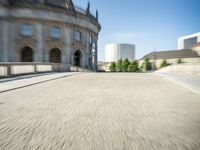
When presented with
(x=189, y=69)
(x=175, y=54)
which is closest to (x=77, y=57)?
(x=189, y=69)

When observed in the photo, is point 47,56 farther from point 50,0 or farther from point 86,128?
point 86,128

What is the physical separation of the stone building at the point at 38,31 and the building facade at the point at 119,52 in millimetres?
119516

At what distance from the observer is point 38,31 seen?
30.2 metres

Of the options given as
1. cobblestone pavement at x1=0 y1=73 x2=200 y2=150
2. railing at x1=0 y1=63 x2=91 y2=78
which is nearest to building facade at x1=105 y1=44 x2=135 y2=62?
railing at x1=0 y1=63 x2=91 y2=78

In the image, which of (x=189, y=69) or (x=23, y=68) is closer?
(x=23, y=68)

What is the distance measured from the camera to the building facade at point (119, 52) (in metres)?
153

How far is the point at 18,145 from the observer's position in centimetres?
200

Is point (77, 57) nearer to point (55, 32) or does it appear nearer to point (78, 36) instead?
point (78, 36)

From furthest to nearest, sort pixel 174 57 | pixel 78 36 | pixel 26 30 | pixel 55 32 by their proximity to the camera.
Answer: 1. pixel 174 57
2. pixel 78 36
3. pixel 55 32
4. pixel 26 30

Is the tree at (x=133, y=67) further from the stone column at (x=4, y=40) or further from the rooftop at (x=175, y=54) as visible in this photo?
the stone column at (x=4, y=40)

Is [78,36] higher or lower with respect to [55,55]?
higher

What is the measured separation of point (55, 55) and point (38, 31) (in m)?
6.14

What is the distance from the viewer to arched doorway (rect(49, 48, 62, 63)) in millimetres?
33000

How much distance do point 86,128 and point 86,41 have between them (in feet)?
115
